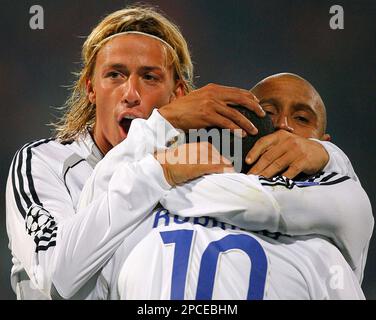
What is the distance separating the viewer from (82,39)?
2369mm

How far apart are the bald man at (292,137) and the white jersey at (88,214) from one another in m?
0.03

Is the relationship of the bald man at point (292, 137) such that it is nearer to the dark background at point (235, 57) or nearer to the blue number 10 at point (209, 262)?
the blue number 10 at point (209, 262)

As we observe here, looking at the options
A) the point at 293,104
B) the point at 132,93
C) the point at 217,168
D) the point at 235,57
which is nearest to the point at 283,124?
the point at 293,104

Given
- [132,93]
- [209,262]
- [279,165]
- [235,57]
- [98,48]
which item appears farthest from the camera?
[235,57]

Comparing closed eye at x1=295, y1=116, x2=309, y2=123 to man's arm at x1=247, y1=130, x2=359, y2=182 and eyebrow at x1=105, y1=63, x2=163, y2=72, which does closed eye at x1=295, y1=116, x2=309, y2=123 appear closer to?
man's arm at x1=247, y1=130, x2=359, y2=182

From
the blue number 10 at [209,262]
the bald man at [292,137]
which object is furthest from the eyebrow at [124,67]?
the blue number 10 at [209,262]

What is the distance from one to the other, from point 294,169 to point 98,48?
0.76 meters

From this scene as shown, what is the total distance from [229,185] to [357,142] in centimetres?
88

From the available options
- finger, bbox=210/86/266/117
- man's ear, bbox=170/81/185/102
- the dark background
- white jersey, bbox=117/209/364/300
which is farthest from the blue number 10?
the dark background

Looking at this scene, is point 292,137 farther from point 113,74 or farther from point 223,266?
point 113,74

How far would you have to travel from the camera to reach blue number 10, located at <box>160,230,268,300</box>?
1397 mm

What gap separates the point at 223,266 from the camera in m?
1.40

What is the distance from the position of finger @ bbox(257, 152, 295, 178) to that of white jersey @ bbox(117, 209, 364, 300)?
0.42ft
